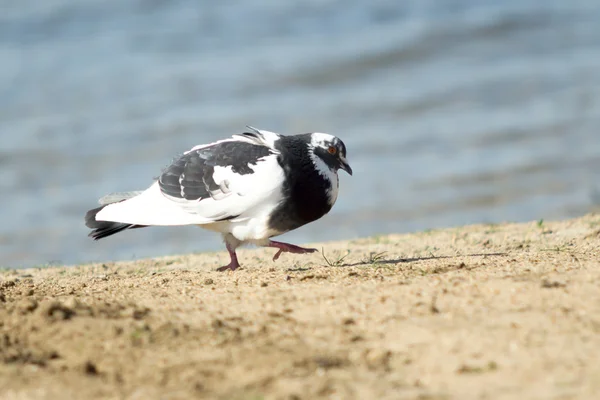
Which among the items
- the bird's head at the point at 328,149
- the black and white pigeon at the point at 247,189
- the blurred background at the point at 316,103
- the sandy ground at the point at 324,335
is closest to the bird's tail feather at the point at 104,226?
the black and white pigeon at the point at 247,189

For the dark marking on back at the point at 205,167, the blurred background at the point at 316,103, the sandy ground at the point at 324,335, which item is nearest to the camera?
the sandy ground at the point at 324,335

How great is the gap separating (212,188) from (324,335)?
2.35 metres

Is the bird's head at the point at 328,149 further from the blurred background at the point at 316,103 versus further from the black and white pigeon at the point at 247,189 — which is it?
the blurred background at the point at 316,103

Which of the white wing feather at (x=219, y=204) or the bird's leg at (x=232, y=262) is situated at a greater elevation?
the white wing feather at (x=219, y=204)

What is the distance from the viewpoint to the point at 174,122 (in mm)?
13281

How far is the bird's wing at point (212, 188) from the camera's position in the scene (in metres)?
5.73

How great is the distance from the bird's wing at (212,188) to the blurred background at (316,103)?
3.28 metres

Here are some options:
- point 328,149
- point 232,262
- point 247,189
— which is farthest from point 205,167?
point 328,149

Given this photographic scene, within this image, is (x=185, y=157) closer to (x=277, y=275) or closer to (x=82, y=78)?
(x=277, y=275)

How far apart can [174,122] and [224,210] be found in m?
7.61

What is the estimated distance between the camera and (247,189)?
573cm

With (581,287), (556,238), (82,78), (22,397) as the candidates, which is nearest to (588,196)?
(556,238)

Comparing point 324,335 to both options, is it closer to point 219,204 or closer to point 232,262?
point 219,204

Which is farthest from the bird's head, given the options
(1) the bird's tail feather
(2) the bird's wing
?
(1) the bird's tail feather
